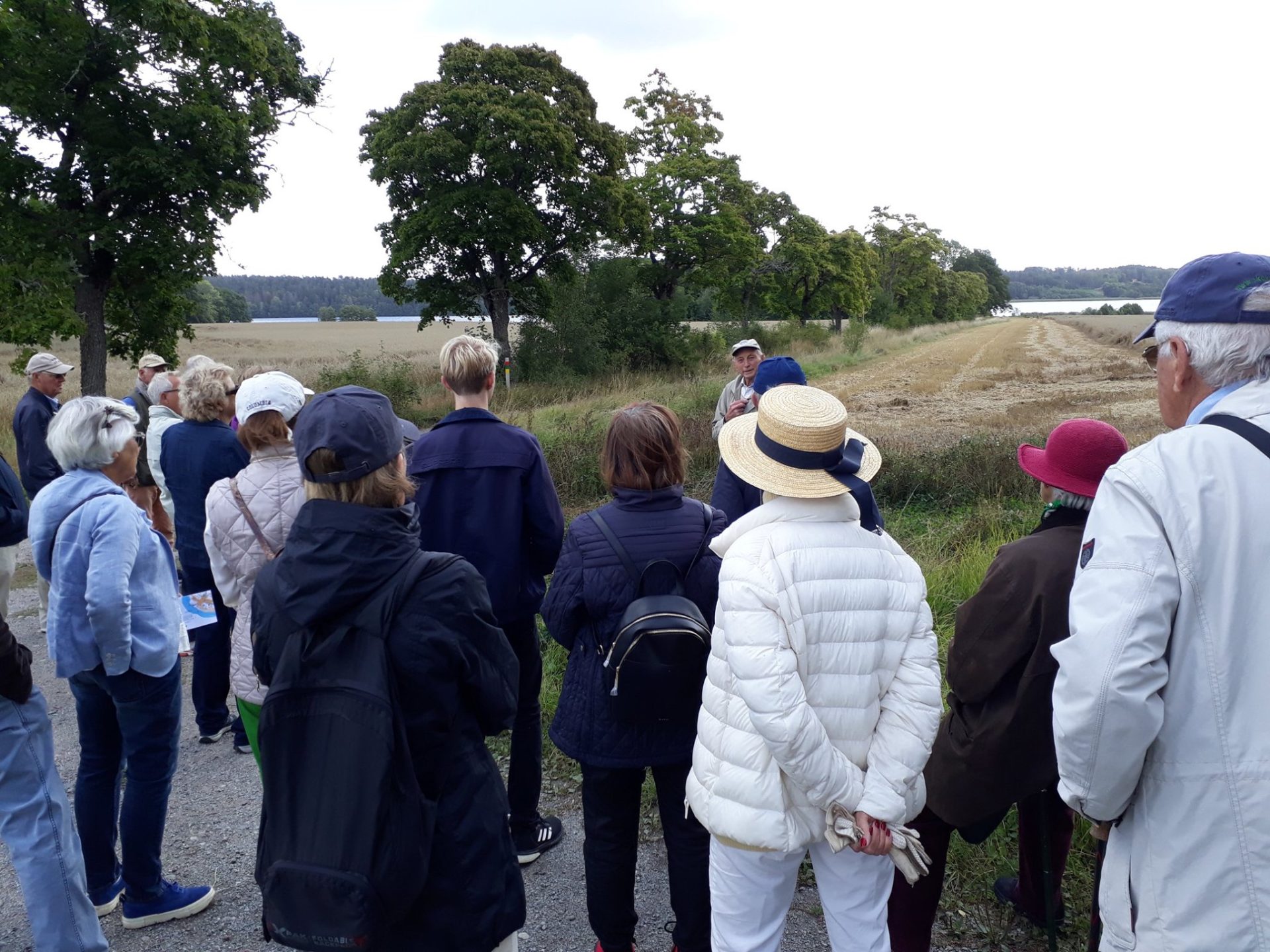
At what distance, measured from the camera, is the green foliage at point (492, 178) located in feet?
87.2

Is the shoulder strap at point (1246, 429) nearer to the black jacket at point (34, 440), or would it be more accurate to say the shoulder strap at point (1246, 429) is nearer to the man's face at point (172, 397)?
the man's face at point (172, 397)

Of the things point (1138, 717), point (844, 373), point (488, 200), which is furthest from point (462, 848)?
point (844, 373)

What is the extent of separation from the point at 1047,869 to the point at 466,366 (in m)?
2.78

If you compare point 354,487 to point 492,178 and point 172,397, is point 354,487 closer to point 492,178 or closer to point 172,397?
point 172,397

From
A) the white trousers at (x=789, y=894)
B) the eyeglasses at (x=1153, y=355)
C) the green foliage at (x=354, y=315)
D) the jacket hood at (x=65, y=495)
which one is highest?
the green foliage at (x=354, y=315)

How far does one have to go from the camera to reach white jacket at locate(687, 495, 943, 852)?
7.06 ft

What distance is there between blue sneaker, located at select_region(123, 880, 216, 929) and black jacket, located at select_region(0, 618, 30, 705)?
41.0 inches

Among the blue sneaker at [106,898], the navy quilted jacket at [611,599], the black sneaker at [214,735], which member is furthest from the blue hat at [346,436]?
the black sneaker at [214,735]

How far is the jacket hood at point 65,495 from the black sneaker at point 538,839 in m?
2.12

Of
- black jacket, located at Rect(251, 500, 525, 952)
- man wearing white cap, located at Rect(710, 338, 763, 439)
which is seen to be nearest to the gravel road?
black jacket, located at Rect(251, 500, 525, 952)

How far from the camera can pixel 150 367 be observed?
7.82m

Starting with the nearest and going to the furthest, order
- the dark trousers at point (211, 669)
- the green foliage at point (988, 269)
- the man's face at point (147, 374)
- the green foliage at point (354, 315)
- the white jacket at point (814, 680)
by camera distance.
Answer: the white jacket at point (814, 680), the dark trousers at point (211, 669), the man's face at point (147, 374), the green foliage at point (354, 315), the green foliage at point (988, 269)

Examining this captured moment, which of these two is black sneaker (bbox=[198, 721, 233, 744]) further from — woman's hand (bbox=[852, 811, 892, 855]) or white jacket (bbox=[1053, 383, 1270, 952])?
white jacket (bbox=[1053, 383, 1270, 952])

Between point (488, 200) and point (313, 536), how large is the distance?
26385 millimetres
